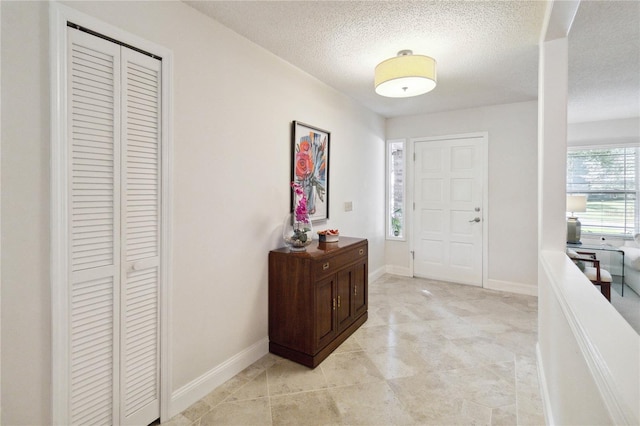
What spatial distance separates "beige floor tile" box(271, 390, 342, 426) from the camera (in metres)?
1.76

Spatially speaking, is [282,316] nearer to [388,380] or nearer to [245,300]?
[245,300]

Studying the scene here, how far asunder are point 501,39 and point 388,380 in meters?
2.56

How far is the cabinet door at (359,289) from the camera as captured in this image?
291 centimetres

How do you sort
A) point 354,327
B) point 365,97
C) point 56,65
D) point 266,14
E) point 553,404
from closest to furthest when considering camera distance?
point 56,65 < point 553,404 < point 266,14 < point 354,327 < point 365,97

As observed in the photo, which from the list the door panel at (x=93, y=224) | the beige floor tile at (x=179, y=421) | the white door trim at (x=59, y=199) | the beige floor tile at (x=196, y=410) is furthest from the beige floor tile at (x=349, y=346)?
the white door trim at (x=59, y=199)

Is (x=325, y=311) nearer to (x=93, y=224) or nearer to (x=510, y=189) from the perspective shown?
(x=93, y=224)

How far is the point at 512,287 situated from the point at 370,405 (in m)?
3.01

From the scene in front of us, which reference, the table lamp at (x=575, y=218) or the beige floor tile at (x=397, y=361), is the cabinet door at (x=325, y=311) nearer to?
the beige floor tile at (x=397, y=361)

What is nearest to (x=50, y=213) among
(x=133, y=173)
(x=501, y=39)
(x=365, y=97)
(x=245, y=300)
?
(x=133, y=173)

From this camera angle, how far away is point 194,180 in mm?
1945

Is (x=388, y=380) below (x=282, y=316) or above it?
below

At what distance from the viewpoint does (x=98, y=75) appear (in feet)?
4.82

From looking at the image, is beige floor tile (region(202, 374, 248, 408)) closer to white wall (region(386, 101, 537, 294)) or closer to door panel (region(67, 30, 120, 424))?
door panel (region(67, 30, 120, 424))

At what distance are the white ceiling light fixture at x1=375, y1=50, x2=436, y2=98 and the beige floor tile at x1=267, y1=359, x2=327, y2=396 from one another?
7.15 ft
